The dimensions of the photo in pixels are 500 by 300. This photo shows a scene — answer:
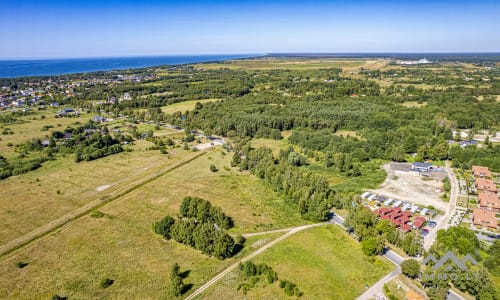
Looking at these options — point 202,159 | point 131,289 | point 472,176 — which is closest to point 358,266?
point 131,289

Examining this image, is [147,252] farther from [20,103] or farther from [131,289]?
[20,103]

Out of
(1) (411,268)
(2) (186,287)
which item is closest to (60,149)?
(2) (186,287)

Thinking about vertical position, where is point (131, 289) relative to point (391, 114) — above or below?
below

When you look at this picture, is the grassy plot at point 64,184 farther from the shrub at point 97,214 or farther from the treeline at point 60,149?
the shrub at point 97,214

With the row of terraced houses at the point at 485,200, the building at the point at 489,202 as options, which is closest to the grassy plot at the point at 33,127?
the row of terraced houses at the point at 485,200

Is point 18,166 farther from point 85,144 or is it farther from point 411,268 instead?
point 411,268
